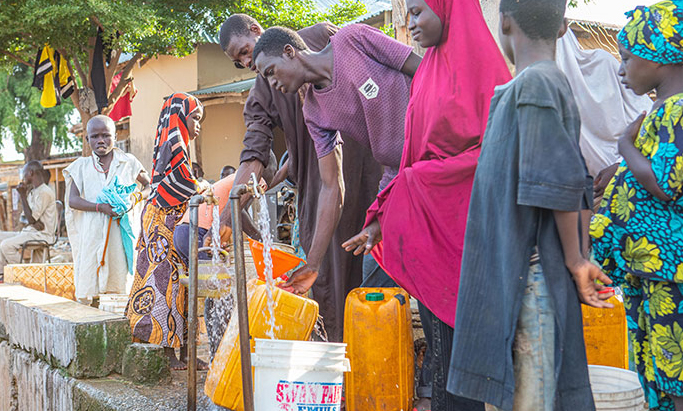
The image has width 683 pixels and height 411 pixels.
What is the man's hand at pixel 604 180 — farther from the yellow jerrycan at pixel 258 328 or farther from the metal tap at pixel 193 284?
the metal tap at pixel 193 284

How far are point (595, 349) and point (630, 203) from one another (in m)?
1.12

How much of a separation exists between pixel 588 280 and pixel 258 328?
146 centimetres

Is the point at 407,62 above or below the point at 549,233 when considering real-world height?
above

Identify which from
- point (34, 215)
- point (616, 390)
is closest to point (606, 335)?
point (616, 390)

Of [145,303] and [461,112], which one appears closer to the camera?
[461,112]

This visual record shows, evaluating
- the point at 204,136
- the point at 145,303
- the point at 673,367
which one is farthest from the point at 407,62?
the point at 204,136

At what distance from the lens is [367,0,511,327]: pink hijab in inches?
92.1

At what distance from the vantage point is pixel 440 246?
2352 mm

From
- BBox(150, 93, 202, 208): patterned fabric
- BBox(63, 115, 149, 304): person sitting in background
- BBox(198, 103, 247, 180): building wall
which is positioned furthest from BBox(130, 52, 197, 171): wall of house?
BBox(150, 93, 202, 208): patterned fabric

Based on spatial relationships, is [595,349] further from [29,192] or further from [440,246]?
[29,192]

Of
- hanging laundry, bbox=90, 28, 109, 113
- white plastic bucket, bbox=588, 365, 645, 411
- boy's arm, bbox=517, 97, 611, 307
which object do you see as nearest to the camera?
boy's arm, bbox=517, 97, 611, 307

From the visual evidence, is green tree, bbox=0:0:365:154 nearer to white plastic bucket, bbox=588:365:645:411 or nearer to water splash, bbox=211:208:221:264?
water splash, bbox=211:208:221:264

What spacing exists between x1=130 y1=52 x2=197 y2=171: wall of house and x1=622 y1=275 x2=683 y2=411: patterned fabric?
16.0 meters

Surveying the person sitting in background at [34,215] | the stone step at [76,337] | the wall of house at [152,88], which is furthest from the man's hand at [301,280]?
the wall of house at [152,88]
